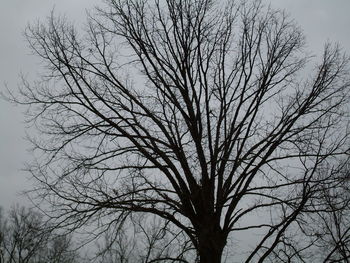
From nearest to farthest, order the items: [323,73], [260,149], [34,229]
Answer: [34,229], [260,149], [323,73]

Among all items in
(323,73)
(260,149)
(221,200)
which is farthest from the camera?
(323,73)

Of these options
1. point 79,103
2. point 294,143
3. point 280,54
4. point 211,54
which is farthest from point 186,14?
point 294,143

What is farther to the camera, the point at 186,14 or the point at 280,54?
the point at 280,54

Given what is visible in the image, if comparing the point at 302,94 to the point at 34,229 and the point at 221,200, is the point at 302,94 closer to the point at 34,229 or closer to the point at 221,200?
the point at 221,200

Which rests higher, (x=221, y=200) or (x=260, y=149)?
(x=260, y=149)

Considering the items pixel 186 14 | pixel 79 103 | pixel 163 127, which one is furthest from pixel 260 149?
pixel 79 103

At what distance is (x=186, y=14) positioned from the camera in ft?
35.9

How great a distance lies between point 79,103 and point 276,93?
5602mm

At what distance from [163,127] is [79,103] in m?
2.33

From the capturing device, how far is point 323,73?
11.1 meters

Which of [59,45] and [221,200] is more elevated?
[59,45]

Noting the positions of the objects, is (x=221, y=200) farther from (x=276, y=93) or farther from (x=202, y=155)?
(x=276, y=93)

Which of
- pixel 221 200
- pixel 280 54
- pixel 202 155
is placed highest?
pixel 280 54

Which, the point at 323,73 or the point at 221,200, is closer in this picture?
the point at 221,200
